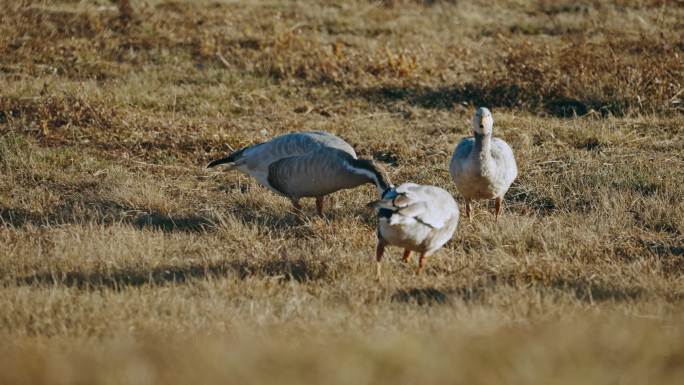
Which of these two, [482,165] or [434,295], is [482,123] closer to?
[482,165]

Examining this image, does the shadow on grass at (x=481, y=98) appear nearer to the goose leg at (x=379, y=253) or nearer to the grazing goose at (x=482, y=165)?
the grazing goose at (x=482, y=165)

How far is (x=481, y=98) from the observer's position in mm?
12625

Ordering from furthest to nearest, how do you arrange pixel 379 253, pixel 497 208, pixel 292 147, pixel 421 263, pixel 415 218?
pixel 497 208, pixel 292 147, pixel 421 263, pixel 379 253, pixel 415 218

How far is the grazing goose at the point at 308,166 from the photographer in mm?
7078

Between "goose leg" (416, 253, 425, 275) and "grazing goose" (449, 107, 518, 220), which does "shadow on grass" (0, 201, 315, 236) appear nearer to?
"goose leg" (416, 253, 425, 275)

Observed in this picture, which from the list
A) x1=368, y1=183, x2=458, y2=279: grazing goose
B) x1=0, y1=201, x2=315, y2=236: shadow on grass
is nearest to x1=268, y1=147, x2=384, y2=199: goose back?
x1=0, y1=201, x2=315, y2=236: shadow on grass

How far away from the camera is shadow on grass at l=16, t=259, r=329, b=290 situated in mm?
5879

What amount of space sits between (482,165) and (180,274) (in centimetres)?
291

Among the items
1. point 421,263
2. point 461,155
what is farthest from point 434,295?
point 461,155

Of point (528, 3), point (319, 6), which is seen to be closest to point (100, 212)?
point (319, 6)

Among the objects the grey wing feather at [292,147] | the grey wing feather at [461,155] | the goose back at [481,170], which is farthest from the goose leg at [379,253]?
the grey wing feather at [461,155]

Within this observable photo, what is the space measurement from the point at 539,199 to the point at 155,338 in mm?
4989

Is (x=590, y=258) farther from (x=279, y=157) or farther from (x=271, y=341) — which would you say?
(x=271, y=341)

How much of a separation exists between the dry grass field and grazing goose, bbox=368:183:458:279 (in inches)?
12.5
